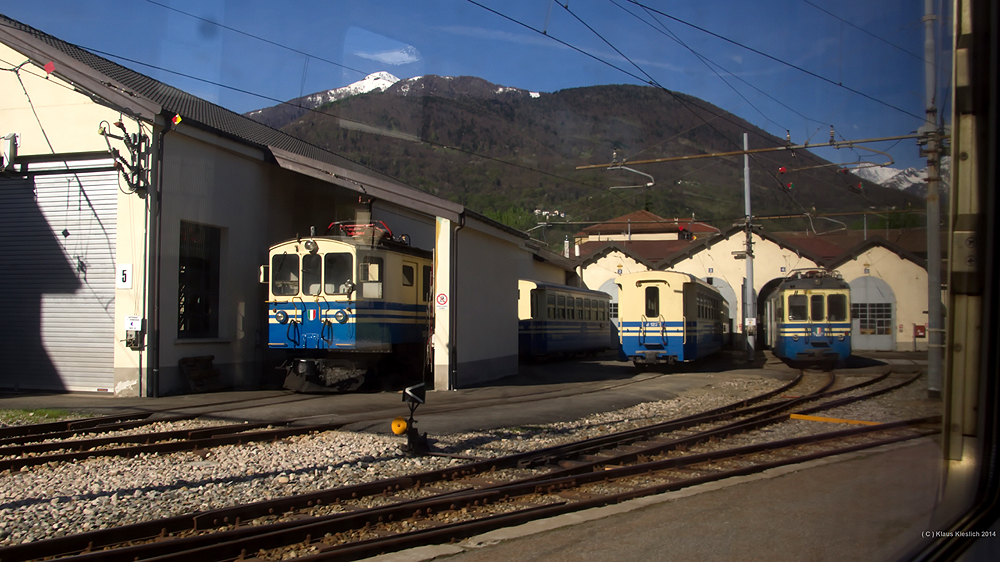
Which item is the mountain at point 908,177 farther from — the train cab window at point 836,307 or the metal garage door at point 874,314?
the train cab window at point 836,307

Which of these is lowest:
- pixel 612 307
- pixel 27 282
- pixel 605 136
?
pixel 612 307

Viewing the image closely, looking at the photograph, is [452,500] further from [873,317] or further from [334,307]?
[334,307]

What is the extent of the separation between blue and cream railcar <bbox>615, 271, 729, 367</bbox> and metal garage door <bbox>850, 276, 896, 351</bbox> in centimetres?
1539

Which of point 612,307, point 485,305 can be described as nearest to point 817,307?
point 485,305

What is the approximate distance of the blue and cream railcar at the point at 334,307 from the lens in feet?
46.3

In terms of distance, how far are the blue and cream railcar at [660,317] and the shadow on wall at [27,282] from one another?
14.4 meters

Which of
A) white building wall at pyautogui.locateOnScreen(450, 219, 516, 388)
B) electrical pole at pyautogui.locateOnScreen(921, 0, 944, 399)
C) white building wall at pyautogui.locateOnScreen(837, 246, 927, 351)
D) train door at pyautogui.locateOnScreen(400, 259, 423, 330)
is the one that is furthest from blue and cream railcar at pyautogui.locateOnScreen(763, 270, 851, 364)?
train door at pyautogui.locateOnScreen(400, 259, 423, 330)

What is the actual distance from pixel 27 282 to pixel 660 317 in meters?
15.7

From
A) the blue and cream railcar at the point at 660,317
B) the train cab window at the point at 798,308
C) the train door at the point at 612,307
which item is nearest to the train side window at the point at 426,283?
the blue and cream railcar at the point at 660,317

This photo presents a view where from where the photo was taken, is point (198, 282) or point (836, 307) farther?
point (198, 282)

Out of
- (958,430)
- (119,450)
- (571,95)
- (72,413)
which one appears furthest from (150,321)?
(958,430)

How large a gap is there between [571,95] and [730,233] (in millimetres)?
4869

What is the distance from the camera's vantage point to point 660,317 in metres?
20.1

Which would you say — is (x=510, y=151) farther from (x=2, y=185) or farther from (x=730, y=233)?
(x=2, y=185)
